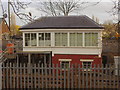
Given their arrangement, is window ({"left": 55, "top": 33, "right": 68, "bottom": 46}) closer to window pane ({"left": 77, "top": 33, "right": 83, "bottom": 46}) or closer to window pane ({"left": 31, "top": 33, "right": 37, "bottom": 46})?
window pane ({"left": 77, "top": 33, "right": 83, "bottom": 46})

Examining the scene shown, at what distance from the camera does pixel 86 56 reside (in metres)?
10.5

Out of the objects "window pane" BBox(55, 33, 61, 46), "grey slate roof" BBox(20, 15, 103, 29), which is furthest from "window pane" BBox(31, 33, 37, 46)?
"window pane" BBox(55, 33, 61, 46)

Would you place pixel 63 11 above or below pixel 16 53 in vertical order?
above

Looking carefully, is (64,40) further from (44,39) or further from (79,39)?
(44,39)

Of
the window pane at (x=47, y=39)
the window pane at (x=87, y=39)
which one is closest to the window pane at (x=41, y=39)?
the window pane at (x=47, y=39)

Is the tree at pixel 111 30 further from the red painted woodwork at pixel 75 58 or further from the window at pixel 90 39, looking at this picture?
the red painted woodwork at pixel 75 58

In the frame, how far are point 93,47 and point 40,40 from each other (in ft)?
14.2

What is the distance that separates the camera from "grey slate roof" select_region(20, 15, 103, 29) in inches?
391

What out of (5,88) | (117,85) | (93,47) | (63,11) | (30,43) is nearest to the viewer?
(117,85)

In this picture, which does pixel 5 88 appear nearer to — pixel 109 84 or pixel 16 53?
pixel 109 84

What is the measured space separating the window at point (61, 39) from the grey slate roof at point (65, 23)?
28.9 inches

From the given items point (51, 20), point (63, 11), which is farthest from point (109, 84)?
point (63, 11)

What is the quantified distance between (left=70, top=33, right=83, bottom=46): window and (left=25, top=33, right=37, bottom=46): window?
303 centimetres

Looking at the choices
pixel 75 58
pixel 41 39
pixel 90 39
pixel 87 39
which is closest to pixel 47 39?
pixel 41 39
